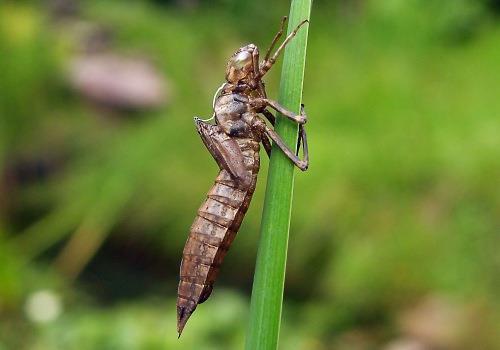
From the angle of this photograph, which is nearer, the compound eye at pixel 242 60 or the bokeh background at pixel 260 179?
the compound eye at pixel 242 60

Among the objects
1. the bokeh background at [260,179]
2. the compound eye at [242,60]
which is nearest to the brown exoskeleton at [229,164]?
the compound eye at [242,60]

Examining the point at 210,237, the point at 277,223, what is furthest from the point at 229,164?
the point at 277,223

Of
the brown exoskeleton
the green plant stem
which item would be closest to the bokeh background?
the brown exoskeleton

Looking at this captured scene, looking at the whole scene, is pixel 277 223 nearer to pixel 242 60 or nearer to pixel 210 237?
pixel 210 237

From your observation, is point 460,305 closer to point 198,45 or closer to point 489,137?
point 489,137

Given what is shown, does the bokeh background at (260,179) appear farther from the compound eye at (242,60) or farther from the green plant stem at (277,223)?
the green plant stem at (277,223)

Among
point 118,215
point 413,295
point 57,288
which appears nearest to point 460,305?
point 413,295
